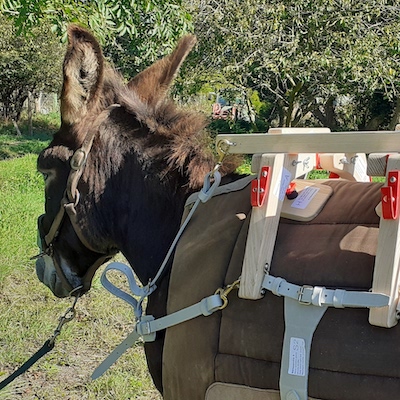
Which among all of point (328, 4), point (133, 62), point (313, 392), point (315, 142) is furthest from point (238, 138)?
point (133, 62)

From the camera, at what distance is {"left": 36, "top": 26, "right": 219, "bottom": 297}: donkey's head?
83.3 inches

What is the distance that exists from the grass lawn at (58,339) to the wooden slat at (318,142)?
2.57m

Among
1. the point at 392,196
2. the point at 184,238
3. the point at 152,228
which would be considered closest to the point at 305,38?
the point at 152,228

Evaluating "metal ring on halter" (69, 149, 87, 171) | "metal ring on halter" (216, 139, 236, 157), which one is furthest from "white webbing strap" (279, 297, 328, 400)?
"metal ring on halter" (69, 149, 87, 171)

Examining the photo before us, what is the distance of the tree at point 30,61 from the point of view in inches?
814

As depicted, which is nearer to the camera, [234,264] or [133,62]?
[234,264]

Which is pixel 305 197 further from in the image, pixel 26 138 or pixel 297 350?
pixel 26 138

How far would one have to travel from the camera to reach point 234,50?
1210 centimetres

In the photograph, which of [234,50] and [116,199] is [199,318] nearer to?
[116,199]

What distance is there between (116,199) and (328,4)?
1058 cm

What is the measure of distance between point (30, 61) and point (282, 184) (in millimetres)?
23552

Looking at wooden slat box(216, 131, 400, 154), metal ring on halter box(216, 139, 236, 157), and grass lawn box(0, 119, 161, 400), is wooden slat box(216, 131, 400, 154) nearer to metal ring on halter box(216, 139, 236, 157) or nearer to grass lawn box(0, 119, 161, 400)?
metal ring on halter box(216, 139, 236, 157)

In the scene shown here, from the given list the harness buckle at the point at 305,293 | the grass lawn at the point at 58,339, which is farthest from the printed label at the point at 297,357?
the grass lawn at the point at 58,339

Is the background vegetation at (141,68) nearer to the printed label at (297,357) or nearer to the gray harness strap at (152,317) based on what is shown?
the gray harness strap at (152,317)
